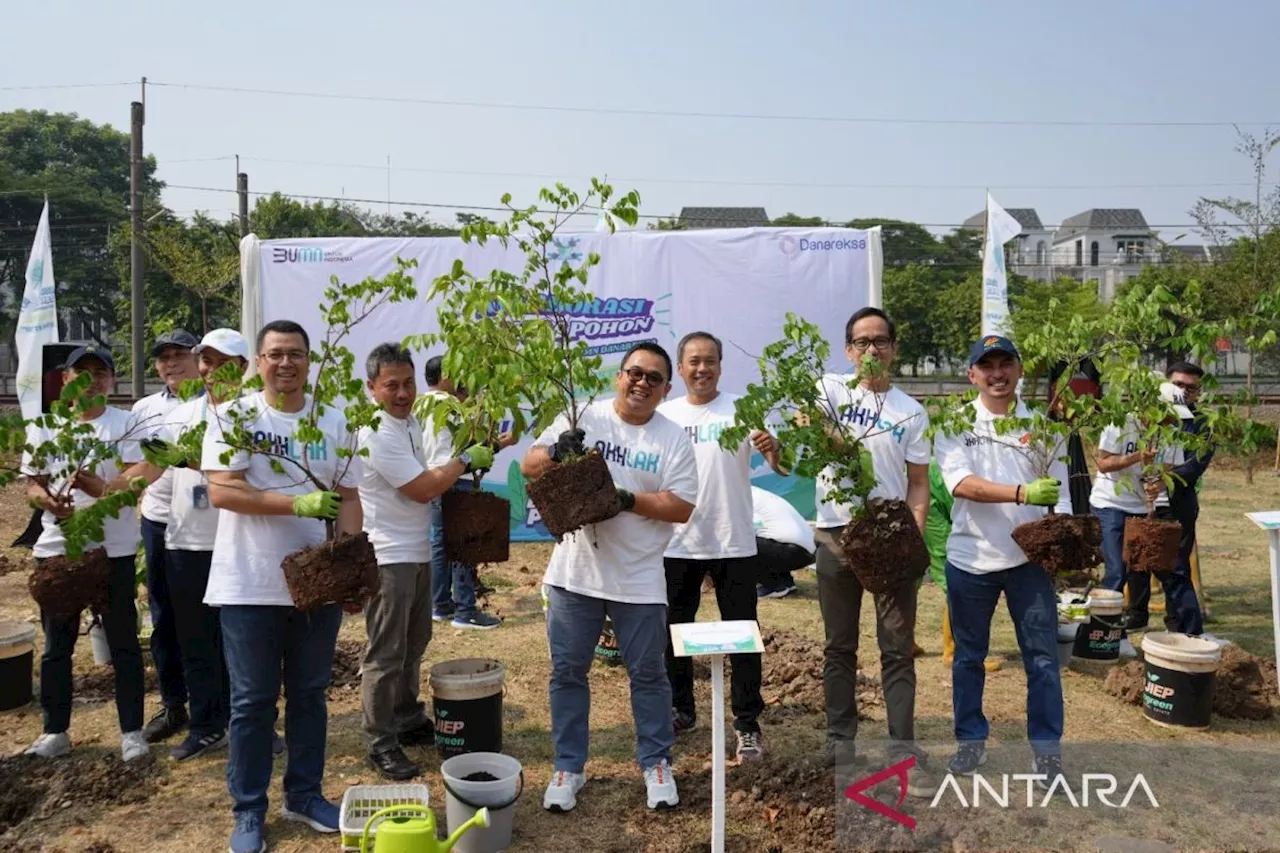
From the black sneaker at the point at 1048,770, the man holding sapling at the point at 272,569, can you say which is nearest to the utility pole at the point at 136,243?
the man holding sapling at the point at 272,569

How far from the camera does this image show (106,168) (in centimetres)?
5334

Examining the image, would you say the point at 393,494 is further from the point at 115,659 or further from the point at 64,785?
the point at 64,785

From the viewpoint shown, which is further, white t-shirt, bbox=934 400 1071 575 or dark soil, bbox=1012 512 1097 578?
white t-shirt, bbox=934 400 1071 575

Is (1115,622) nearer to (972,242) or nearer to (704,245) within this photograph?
(704,245)

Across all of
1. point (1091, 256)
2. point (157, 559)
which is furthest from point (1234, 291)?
point (1091, 256)

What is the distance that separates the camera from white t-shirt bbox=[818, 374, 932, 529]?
13.9 ft

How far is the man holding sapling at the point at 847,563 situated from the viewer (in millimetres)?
4168

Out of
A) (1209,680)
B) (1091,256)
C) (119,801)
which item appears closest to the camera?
(119,801)

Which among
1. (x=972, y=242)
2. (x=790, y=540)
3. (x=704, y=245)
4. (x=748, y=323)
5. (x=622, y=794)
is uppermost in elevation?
(x=972, y=242)

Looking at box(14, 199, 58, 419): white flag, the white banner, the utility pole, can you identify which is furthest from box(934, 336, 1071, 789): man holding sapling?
the utility pole

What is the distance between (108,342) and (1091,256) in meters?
80.9

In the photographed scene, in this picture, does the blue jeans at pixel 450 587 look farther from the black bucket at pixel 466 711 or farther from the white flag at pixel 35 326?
the white flag at pixel 35 326

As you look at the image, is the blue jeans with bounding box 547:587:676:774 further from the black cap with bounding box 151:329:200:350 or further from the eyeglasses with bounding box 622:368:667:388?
the black cap with bounding box 151:329:200:350

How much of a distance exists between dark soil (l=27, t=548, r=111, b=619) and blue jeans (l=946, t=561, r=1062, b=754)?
3.81 m
